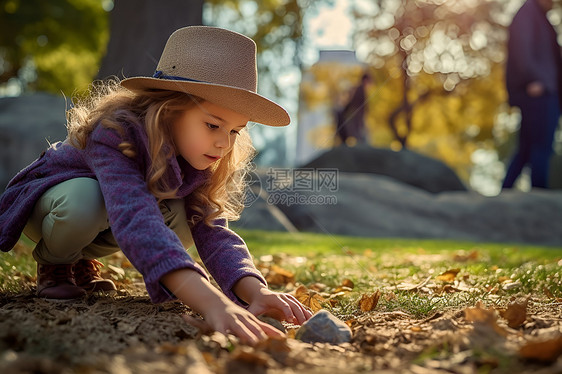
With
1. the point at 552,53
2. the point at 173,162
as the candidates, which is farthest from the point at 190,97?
the point at 552,53

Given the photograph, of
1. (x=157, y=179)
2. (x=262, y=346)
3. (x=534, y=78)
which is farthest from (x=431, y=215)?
(x=262, y=346)

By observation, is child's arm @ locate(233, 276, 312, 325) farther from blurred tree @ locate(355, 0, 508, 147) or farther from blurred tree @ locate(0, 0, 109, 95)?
blurred tree @ locate(355, 0, 508, 147)

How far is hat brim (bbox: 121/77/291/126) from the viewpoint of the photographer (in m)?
2.18

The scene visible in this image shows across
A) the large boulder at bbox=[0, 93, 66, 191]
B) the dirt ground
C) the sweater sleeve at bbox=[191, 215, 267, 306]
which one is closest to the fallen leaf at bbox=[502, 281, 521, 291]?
the dirt ground

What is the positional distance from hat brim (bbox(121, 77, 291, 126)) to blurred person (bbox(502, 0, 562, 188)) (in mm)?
7793

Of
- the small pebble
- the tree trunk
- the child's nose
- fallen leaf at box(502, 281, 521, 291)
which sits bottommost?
fallen leaf at box(502, 281, 521, 291)

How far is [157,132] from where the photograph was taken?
2195 mm

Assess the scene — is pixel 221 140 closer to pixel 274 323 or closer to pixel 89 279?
pixel 274 323

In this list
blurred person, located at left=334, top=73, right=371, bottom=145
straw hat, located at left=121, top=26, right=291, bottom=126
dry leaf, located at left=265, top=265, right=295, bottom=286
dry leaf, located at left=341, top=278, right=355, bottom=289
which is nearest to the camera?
straw hat, located at left=121, top=26, right=291, bottom=126

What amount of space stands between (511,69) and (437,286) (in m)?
7.40

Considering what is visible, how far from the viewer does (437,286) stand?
2.86 metres

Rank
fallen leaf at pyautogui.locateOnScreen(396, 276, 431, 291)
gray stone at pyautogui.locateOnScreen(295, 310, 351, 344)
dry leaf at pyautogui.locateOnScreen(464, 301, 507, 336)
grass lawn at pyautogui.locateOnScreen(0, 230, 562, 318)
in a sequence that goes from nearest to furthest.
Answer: dry leaf at pyautogui.locateOnScreen(464, 301, 507, 336)
gray stone at pyautogui.locateOnScreen(295, 310, 351, 344)
grass lawn at pyautogui.locateOnScreen(0, 230, 562, 318)
fallen leaf at pyautogui.locateOnScreen(396, 276, 431, 291)

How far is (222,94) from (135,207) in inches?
23.3

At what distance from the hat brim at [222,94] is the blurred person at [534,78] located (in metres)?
7.79
